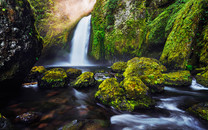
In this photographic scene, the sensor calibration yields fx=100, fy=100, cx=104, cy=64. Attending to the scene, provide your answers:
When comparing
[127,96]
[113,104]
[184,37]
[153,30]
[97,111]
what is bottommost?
[97,111]

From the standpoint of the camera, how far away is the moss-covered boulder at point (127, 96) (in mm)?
3141

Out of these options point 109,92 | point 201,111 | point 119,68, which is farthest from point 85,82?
point 201,111

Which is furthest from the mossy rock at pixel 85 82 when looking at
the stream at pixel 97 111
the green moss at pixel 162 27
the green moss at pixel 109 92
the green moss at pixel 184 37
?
the green moss at pixel 162 27

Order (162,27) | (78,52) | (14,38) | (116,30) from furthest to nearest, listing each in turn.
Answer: (78,52) < (116,30) < (162,27) < (14,38)

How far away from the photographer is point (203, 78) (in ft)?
16.8

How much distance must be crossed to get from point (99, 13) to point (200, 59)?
15.4 metres

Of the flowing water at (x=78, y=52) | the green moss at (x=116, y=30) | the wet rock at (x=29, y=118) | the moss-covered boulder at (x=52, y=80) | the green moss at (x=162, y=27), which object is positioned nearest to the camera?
the wet rock at (x=29, y=118)

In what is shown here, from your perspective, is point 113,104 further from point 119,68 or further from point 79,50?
point 79,50

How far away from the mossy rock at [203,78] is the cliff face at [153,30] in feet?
2.67

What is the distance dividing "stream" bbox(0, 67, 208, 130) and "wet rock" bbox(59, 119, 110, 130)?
0.52ft

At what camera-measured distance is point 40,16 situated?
55.9 feet

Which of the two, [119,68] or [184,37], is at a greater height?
[184,37]

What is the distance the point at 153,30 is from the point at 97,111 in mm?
9931

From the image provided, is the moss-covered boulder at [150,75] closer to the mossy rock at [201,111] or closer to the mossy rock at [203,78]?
the mossy rock at [201,111]
